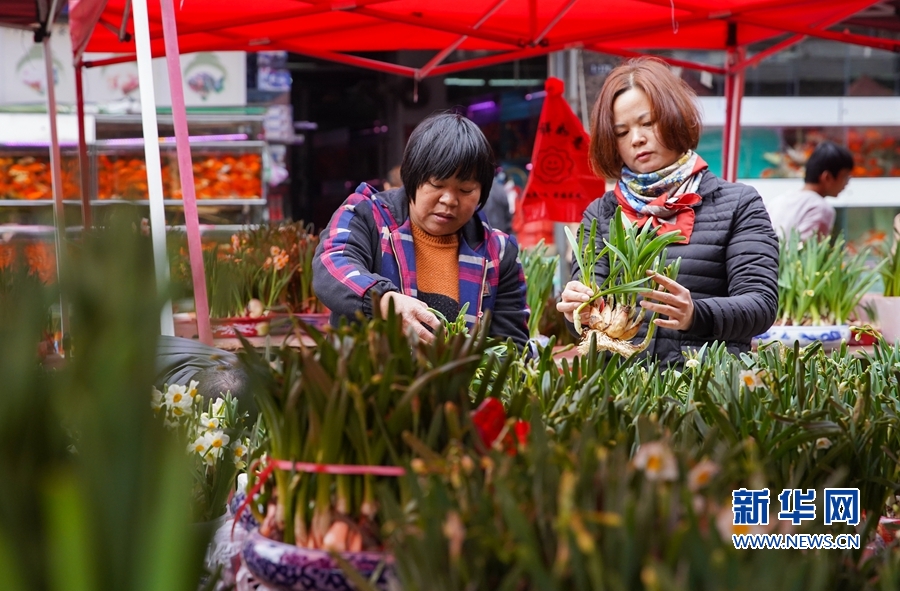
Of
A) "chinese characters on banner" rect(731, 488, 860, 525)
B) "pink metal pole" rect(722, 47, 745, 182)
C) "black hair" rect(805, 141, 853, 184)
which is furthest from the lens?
"black hair" rect(805, 141, 853, 184)

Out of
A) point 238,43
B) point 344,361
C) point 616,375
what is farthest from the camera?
point 238,43

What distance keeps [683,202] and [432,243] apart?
1.96ft

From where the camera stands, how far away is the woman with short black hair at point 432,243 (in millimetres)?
1979

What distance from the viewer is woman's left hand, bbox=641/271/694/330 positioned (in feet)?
6.11

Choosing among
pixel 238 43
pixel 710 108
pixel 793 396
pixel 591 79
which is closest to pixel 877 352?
pixel 793 396

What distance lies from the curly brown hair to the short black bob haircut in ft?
1.15

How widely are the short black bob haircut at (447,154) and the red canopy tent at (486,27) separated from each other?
5.73 ft

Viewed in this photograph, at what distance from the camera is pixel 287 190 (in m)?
7.98

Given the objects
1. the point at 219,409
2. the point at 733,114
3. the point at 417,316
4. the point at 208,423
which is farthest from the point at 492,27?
the point at 208,423

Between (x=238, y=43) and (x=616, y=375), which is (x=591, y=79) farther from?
(x=616, y=375)

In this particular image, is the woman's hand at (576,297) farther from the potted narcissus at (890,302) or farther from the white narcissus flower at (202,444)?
the potted narcissus at (890,302)

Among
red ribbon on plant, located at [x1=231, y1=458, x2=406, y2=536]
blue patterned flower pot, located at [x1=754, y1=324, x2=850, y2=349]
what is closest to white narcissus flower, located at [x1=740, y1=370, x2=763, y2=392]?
red ribbon on plant, located at [x1=231, y1=458, x2=406, y2=536]

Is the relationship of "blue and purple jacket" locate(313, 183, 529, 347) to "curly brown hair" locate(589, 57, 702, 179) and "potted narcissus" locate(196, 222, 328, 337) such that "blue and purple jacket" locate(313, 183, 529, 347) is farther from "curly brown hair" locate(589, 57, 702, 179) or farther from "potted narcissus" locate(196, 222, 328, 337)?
"potted narcissus" locate(196, 222, 328, 337)

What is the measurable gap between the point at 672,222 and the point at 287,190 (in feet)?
20.1
